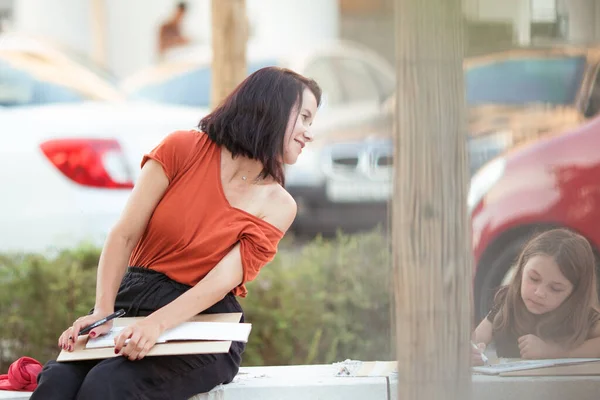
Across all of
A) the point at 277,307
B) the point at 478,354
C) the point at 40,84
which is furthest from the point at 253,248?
the point at 40,84

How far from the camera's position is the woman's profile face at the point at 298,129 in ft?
10.1

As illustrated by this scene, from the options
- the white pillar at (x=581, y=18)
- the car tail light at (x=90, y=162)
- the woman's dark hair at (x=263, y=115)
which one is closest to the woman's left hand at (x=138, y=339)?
the woman's dark hair at (x=263, y=115)

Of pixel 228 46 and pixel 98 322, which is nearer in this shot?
pixel 98 322

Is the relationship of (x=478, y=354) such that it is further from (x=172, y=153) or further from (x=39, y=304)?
(x=39, y=304)

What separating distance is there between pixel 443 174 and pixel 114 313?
1.18 metres

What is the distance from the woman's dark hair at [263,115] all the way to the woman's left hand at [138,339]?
571 millimetres

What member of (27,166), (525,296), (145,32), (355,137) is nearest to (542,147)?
(525,296)

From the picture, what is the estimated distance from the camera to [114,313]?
291 cm

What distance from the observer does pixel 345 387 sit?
10.3 ft

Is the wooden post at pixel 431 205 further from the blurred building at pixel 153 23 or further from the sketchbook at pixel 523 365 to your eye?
the blurred building at pixel 153 23

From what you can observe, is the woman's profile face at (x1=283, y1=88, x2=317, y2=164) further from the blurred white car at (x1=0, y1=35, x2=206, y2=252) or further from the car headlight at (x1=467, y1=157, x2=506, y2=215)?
the blurred white car at (x1=0, y1=35, x2=206, y2=252)

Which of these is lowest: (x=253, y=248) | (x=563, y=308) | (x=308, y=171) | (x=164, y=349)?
(x=308, y=171)

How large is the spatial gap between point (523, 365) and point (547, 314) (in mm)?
197

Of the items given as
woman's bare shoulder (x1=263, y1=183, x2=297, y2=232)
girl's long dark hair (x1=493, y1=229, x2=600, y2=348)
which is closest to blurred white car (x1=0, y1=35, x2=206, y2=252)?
woman's bare shoulder (x1=263, y1=183, x2=297, y2=232)
